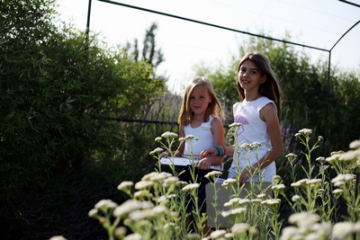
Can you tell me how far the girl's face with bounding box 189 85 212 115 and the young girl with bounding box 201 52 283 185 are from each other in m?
0.28

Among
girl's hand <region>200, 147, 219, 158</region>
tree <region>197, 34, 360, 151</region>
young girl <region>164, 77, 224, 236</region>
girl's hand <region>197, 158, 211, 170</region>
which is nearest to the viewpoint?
girl's hand <region>197, 158, 211, 170</region>

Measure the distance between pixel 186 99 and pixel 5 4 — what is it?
186 centimetres

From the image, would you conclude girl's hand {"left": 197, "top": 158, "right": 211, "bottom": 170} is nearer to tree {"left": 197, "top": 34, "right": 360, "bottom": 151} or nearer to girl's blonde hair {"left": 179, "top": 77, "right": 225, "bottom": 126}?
girl's blonde hair {"left": 179, "top": 77, "right": 225, "bottom": 126}

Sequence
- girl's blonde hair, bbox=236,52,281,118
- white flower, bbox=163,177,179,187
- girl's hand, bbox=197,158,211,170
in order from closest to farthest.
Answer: white flower, bbox=163,177,179,187
girl's hand, bbox=197,158,211,170
girl's blonde hair, bbox=236,52,281,118

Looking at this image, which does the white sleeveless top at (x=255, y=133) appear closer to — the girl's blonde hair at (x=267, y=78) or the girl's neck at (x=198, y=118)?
the girl's blonde hair at (x=267, y=78)

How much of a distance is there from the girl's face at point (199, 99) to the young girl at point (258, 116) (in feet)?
0.92

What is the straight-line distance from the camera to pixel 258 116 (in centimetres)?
221

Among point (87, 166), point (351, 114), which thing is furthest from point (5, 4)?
point (351, 114)

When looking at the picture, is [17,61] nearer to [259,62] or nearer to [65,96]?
[65,96]

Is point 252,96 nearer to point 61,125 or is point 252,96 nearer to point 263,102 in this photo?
point 263,102

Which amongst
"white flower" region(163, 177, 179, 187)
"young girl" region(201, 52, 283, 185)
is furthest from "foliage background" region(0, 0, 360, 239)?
"white flower" region(163, 177, 179, 187)

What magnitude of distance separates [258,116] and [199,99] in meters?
0.62

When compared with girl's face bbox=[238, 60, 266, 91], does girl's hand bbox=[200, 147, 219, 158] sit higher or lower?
lower

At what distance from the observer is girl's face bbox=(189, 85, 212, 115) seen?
263 centimetres
